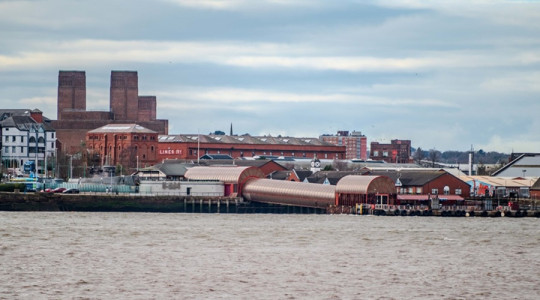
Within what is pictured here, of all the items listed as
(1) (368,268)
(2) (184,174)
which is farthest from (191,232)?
(2) (184,174)

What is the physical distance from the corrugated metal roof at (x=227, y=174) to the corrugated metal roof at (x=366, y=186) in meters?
15.5

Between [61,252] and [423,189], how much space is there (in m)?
79.8

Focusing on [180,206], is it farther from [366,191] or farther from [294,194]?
[366,191]

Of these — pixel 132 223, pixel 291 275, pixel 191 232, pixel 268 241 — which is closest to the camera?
pixel 291 275

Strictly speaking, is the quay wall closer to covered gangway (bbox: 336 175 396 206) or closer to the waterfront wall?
the waterfront wall

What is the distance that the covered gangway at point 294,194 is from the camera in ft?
424

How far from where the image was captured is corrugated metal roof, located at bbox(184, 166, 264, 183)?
140 m

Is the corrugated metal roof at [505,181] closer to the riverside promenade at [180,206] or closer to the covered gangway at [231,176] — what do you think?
the riverside promenade at [180,206]

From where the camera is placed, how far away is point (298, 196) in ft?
427

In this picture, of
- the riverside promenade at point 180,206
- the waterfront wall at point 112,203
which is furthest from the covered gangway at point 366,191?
the waterfront wall at point 112,203

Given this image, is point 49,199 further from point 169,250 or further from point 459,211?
point 169,250

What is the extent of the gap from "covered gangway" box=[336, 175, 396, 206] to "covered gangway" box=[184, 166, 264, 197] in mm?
15363

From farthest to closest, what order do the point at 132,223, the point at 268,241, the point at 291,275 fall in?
the point at 132,223 < the point at 268,241 < the point at 291,275

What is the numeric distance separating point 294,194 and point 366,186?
29.4ft
